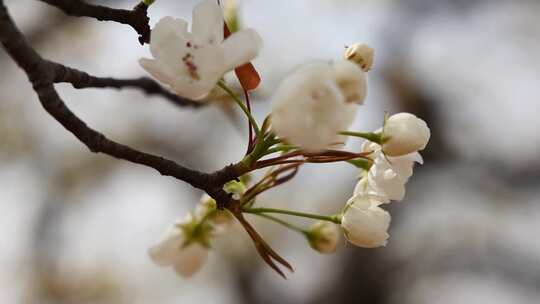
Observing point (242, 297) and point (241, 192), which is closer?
point (241, 192)

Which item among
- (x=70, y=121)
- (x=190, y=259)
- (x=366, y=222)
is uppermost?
(x=70, y=121)

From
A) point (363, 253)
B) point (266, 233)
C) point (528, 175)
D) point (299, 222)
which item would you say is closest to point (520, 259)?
point (528, 175)

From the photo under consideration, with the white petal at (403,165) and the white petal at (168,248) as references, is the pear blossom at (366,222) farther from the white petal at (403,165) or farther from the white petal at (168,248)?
the white petal at (168,248)

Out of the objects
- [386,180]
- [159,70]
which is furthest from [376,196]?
[159,70]

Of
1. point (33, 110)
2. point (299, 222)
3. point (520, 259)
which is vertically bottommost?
point (299, 222)

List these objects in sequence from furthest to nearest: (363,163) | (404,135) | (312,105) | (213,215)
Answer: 1. (213,215)
2. (363,163)
3. (404,135)
4. (312,105)

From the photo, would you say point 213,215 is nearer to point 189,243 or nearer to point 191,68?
point 189,243

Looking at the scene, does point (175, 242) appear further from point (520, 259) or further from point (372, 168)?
point (520, 259)
